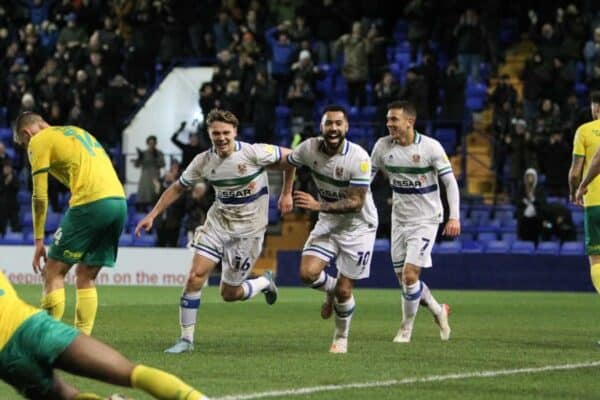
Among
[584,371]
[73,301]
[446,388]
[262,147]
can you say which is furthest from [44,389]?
[73,301]

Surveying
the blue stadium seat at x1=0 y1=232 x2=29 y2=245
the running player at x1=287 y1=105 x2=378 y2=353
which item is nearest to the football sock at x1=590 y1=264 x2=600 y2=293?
the running player at x1=287 y1=105 x2=378 y2=353

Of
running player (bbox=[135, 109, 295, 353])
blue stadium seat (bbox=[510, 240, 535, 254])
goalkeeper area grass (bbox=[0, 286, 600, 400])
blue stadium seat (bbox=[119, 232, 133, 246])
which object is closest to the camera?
goalkeeper area grass (bbox=[0, 286, 600, 400])

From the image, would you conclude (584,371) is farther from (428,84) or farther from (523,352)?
(428,84)

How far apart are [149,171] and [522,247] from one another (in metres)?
7.61

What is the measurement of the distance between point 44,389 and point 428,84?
20.9m

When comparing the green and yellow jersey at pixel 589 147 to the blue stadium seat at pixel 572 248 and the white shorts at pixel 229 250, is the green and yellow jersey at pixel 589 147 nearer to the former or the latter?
the white shorts at pixel 229 250

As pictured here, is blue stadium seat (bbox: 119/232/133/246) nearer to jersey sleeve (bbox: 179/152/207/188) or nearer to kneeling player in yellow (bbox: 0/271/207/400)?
jersey sleeve (bbox: 179/152/207/188)

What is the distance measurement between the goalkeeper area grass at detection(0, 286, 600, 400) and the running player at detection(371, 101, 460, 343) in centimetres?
45

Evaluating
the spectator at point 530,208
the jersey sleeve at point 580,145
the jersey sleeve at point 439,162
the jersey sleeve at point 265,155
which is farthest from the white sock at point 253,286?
the spectator at point 530,208

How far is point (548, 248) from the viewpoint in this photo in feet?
83.0

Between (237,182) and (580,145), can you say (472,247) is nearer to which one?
(580,145)

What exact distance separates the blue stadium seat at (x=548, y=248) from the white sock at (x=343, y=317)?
44.8 feet

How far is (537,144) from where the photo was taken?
1022 inches

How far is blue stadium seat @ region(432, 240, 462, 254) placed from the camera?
25.9 meters
